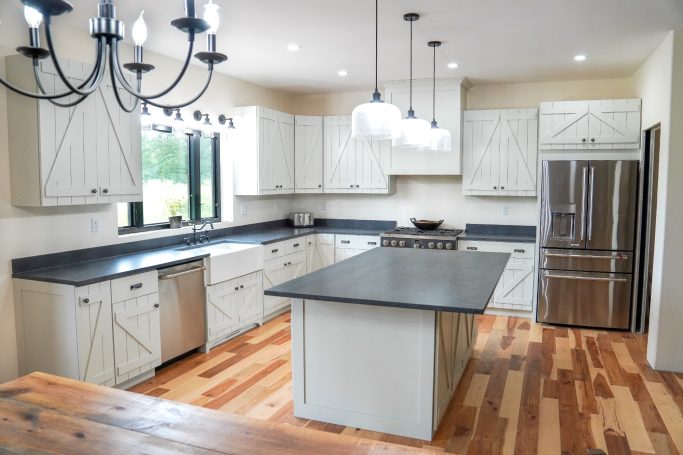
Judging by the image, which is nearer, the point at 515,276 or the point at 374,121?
the point at 374,121

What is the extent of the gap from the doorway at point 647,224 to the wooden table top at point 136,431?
4.63 metres

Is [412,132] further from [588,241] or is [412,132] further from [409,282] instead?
[588,241]

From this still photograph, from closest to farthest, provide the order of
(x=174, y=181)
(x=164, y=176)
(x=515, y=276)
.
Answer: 1. (x=164, y=176)
2. (x=174, y=181)
3. (x=515, y=276)

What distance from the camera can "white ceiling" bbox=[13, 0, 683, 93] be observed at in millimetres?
3430

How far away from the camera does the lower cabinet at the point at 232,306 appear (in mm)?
4590

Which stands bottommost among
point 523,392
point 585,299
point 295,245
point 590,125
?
point 523,392

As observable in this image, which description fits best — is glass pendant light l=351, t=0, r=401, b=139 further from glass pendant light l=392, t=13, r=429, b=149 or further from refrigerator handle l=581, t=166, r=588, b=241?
refrigerator handle l=581, t=166, r=588, b=241

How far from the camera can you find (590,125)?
5383 mm

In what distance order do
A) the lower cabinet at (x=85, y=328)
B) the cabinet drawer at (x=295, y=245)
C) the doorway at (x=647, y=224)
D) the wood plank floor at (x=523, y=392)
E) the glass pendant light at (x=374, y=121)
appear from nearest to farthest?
1. the glass pendant light at (x=374, y=121)
2. the wood plank floor at (x=523, y=392)
3. the lower cabinet at (x=85, y=328)
4. the doorway at (x=647, y=224)
5. the cabinet drawer at (x=295, y=245)

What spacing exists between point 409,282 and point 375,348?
45 centimetres

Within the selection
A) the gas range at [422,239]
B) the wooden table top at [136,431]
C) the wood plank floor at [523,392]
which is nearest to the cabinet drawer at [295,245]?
the gas range at [422,239]

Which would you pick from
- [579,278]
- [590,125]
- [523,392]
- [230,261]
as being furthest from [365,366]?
[590,125]

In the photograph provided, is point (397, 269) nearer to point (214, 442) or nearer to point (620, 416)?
point (620, 416)

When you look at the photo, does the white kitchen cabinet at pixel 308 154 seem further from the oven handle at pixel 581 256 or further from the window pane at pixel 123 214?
the oven handle at pixel 581 256
